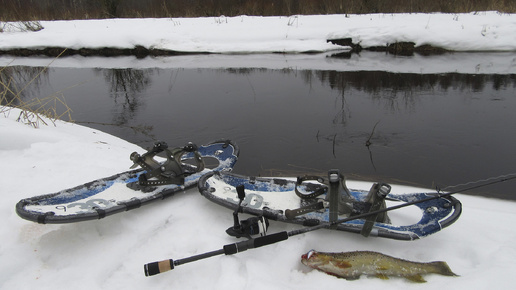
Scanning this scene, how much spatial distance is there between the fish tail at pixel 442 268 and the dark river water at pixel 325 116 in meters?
2.25

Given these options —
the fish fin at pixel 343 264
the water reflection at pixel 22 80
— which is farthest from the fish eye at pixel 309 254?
the water reflection at pixel 22 80

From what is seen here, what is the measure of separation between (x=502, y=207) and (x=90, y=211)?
12.6ft

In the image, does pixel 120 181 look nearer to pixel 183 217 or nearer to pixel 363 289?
pixel 183 217

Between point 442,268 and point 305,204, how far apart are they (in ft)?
4.00

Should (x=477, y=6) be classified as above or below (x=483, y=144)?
above

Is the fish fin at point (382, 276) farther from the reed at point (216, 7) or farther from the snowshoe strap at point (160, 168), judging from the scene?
the reed at point (216, 7)

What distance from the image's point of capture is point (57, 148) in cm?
459

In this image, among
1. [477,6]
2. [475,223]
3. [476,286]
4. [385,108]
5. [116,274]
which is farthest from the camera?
[477,6]

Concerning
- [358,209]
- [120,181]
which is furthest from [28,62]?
[358,209]

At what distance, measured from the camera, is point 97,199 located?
3.43 meters

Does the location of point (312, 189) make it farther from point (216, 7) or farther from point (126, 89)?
point (216, 7)

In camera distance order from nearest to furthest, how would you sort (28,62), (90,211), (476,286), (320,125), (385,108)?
(476,286) → (90,211) → (320,125) → (385,108) → (28,62)

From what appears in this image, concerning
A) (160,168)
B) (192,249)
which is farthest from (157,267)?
(160,168)

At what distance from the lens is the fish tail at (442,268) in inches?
104
